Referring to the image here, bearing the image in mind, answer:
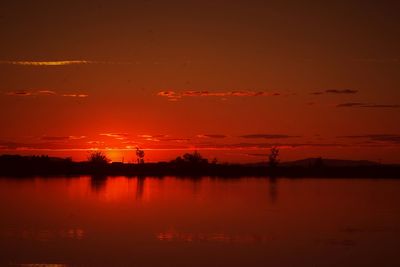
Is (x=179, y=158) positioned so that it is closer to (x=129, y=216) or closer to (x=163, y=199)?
(x=163, y=199)

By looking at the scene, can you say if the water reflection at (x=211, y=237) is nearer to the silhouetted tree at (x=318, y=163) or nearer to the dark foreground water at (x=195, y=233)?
the dark foreground water at (x=195, y=233)

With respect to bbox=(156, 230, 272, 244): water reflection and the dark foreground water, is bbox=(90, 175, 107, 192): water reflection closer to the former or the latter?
the dark foreground water

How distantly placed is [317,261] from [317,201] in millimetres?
21428

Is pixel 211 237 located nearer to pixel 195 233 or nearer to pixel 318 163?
pixel 195 233

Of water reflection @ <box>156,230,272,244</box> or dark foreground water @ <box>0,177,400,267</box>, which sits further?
water reflection @ <box>156,230,272,244</box>

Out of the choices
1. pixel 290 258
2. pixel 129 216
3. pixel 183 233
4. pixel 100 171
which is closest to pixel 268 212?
pixel 129 216

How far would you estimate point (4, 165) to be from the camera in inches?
3600

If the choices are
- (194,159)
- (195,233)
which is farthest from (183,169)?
(195,233)

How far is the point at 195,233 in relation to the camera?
851 inches

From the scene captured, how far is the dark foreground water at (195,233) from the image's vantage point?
16.8m

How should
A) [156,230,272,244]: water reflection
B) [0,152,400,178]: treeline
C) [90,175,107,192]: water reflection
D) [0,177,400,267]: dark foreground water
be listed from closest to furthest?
[0,177,400,267]: dark foreground water < [156,230,272,244]: water reflection < [90,175,107,192]: water reflection < [0,152,400,178]: treeline

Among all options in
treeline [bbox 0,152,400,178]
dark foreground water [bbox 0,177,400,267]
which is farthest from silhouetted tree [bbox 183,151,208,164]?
dark foreground water [bbox 0,177,400,267]

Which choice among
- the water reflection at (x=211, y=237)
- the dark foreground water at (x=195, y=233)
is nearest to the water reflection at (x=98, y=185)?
the dark foreground water at (x=195, y=233)

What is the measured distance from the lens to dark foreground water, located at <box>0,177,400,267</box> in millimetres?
16844
